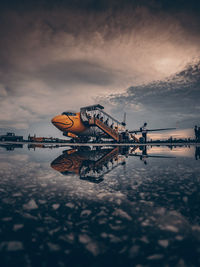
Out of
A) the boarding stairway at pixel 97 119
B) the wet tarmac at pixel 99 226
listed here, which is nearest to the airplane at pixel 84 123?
the boarding stairway at pixel 97 119

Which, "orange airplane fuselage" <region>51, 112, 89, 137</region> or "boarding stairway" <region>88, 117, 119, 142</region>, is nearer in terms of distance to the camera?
"orange airplane fuselage" <region>51, 112, 89, 137</region>

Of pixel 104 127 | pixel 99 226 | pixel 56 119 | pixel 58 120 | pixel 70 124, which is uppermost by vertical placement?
pixel 56 119

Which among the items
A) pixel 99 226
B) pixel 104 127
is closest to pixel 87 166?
pixel 99 226

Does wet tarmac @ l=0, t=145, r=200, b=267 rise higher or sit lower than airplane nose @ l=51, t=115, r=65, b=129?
lower

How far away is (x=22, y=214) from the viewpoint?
232 cm

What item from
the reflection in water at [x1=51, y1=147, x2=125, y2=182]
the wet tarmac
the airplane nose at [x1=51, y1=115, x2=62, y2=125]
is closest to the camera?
the wet tarmac

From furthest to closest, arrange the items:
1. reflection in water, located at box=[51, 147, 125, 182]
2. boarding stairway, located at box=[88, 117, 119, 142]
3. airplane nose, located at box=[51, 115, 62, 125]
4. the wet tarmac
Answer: boarding stairway, located at box=[88, 117, 119, 142]
airplane nose, located at box=[51, 115, 62, 125]
reflection in water, located at box=[51, 147, 125, 182]
the wet tarmac

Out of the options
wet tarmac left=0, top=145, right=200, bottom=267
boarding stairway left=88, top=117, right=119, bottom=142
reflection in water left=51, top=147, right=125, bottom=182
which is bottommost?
wet tarmac left=0, top=145, right=200, bottom=267

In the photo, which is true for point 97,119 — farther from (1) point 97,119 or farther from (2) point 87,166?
(2) point 87,166

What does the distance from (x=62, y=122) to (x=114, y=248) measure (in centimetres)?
2627

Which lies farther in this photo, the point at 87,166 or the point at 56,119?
the point at 56,119

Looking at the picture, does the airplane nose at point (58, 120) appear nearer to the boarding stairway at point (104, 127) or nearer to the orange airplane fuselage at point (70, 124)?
the orange airplane fuselage at point (70, 124)

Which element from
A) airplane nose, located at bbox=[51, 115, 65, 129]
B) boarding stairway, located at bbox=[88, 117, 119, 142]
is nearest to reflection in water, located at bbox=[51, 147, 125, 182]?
airplane nose, located at bbox=[51, 115, 65, 129]

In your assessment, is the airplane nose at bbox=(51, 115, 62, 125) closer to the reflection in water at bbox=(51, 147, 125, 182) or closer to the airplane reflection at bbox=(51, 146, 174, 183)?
the airplane reflection at bbox=(51, 146, 174, 183)
